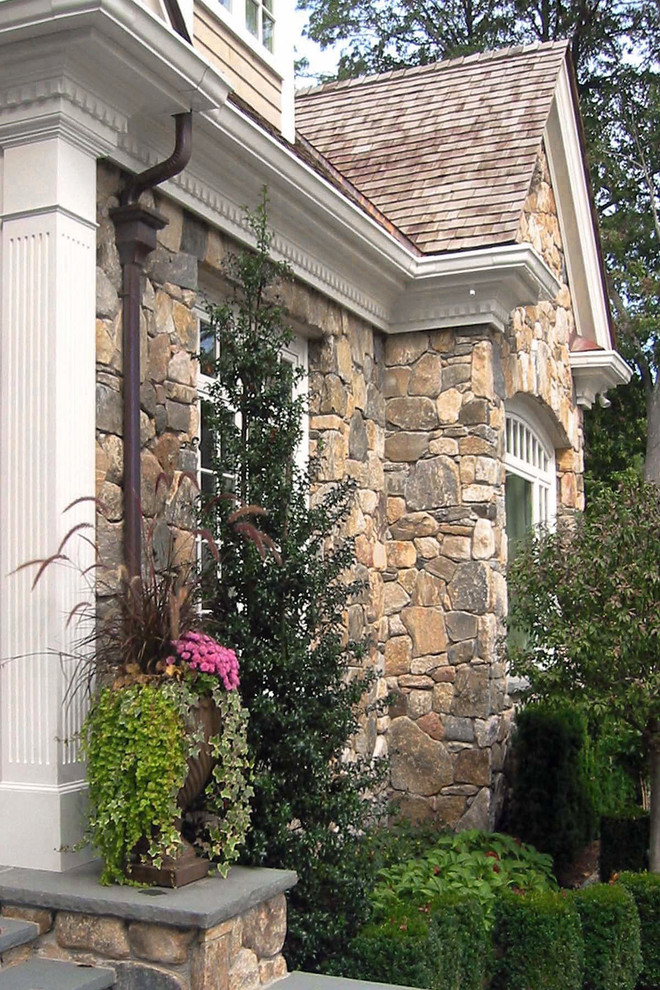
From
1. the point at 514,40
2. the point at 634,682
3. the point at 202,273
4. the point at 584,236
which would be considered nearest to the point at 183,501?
the point at 202,273

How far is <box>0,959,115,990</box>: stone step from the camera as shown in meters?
3.41

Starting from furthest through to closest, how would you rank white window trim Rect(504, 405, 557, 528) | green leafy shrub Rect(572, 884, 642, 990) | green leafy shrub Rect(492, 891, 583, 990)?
1. white window trim Rect(504, 405, 557, 528)
2. green leafy shrub Rect(572, 884, 642, 990)
3. green leafy shrub Rect(492, 891, 583, 990)

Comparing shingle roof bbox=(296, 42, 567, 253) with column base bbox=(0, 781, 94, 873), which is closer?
column base bbox=(0, 781, 94, 873)

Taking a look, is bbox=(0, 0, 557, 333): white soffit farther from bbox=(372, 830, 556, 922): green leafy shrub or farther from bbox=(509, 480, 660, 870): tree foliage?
bbox=(372, 830, 556, 922): green leafy shrub

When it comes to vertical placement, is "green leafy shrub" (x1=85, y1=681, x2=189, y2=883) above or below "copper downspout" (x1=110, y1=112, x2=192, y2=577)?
below

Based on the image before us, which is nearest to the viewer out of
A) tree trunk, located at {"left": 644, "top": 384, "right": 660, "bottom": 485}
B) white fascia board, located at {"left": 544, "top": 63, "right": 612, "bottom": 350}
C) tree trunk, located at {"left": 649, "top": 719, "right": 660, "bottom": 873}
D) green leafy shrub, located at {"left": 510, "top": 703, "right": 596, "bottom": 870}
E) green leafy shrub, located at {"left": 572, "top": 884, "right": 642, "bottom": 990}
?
green leafy shrub, located at {"left": 572, "top": 884, "right": 642, "bottom": 990}

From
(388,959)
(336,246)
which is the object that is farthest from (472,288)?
(388,959)

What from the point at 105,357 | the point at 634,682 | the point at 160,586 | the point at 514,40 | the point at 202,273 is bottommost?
the point at 634,682

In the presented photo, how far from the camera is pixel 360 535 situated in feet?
22.4

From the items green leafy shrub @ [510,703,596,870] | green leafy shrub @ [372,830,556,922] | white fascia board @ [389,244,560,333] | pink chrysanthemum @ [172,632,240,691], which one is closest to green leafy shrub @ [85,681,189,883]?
pink chrysanthemum @ [172,632,240,691]

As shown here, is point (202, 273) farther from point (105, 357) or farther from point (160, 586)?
point (160, 586)

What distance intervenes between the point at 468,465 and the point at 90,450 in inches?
137

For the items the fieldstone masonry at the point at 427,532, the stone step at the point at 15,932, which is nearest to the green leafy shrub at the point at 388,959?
the stone step at the point at 15,932

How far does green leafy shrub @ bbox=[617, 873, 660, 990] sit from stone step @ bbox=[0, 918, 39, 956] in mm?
3449
